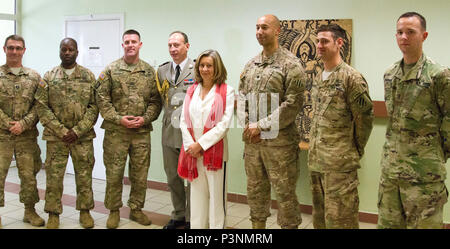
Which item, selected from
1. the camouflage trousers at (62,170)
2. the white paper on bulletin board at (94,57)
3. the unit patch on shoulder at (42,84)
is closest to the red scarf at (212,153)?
the camouflage trousers at (62,170)

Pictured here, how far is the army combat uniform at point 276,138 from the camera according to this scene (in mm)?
2871

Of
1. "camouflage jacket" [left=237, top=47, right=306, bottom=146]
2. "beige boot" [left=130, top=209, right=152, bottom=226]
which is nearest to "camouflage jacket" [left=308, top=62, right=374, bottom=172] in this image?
"camouflage jacket" [left=237, top=47, right=306, bottom=146]

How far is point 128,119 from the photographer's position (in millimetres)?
3594

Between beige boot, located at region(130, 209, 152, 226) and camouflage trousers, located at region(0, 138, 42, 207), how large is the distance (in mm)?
929

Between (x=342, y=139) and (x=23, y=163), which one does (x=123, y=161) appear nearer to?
(x=23, y=163)

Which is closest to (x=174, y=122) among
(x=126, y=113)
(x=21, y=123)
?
(x=126, y=113)

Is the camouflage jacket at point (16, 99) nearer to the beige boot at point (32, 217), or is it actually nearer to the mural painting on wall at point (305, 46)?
the beige boot at point (32, 217)

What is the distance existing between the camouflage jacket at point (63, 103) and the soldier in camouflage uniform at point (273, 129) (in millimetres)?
1578

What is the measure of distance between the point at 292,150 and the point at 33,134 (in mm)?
2445

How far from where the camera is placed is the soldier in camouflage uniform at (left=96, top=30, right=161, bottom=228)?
11.9ft

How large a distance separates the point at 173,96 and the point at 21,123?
138 cm

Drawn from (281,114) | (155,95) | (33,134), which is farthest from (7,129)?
(281,114)

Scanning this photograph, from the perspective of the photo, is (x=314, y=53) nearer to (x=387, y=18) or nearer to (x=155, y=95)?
(x=387, y=18)
